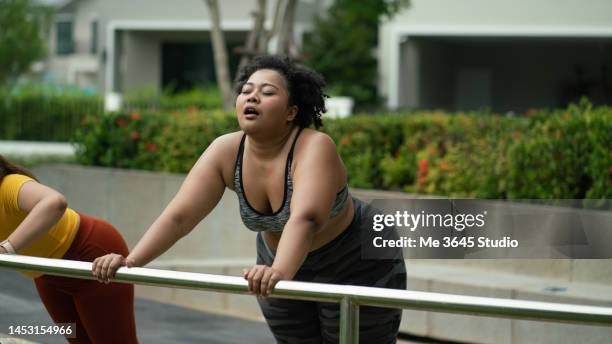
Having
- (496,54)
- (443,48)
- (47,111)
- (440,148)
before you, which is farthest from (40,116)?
(440,148)

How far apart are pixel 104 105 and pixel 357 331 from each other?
67.7ft

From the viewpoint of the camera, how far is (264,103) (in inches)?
139

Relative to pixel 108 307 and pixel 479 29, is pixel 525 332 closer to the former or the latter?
A: pixel 108 307

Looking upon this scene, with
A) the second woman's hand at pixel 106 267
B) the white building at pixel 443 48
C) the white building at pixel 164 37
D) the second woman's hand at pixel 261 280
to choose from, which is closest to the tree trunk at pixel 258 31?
the white building at pixel 443 48

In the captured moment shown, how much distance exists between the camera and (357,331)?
3.05 meters

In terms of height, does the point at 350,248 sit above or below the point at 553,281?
above

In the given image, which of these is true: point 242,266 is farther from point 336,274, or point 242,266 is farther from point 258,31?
point 336,274

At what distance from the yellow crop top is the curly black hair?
44.8 inches

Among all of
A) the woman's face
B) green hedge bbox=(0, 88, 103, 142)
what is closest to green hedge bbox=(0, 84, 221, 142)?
green hedge bbox=(0, 88, 103, 142)

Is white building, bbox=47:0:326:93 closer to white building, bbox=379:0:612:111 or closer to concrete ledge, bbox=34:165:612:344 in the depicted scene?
white building, bbox=379:0:612:111

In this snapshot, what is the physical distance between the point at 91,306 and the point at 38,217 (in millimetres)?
419

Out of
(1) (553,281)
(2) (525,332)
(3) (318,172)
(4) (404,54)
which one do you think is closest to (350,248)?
(3) (318,172)

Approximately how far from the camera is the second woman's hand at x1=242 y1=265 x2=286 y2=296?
3.06 m

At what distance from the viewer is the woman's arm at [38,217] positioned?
407 cm
